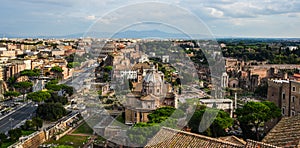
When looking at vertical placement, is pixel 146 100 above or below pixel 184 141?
below

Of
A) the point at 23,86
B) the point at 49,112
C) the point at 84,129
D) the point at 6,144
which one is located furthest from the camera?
the point at 23,86

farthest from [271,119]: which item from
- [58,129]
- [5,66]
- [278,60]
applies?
[278,60]

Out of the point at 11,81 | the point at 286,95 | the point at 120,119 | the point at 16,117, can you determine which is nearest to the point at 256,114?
the point at 286,95

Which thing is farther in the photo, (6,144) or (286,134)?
(6,144)

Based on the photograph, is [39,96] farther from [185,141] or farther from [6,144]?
[185,141]

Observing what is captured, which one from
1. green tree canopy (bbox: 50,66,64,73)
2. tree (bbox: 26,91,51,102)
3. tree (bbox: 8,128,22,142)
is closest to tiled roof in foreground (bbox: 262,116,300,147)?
tree (bbox: 8,128,22,142)
